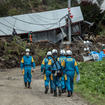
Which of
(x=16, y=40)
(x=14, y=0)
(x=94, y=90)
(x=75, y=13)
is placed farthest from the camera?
(x=75, y=13)

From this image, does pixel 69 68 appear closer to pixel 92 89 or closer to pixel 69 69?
pixel 69 69

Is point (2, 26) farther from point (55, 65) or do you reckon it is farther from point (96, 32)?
point (55, 65)

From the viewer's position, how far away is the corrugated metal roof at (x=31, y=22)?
3553 cm

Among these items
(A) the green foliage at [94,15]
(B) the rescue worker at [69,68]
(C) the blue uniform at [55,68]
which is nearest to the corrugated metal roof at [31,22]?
(A) the green foliage at [94,15]

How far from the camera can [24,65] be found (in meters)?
13.5

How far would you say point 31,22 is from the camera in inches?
1526

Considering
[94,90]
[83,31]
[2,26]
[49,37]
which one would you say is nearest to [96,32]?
[83,31]

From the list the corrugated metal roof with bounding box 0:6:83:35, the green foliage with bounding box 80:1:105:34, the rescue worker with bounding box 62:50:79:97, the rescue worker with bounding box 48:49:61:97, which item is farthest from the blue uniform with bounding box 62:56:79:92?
the green foliage with bounding box 80:1:105:34

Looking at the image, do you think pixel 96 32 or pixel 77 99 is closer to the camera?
pixel 77 99

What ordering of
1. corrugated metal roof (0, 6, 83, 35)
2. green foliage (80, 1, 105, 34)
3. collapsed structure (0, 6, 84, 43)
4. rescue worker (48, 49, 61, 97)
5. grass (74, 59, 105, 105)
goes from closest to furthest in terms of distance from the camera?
grass (74, 59, 105, 105), rescue worker (48, 49, 61, 97), corrugated metal roof (0, 6, 83, 35), collapsed structure (0, 6, 84, 43), green foliage (80, 1, 105, 34)

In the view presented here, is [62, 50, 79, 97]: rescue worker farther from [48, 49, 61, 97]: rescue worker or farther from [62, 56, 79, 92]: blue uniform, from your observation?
[48, 49, 61, 97]: rescue worker

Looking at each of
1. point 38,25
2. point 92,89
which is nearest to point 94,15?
point 38,25

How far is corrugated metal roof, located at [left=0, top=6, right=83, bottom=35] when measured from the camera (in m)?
35.5

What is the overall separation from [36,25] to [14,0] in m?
12.3
